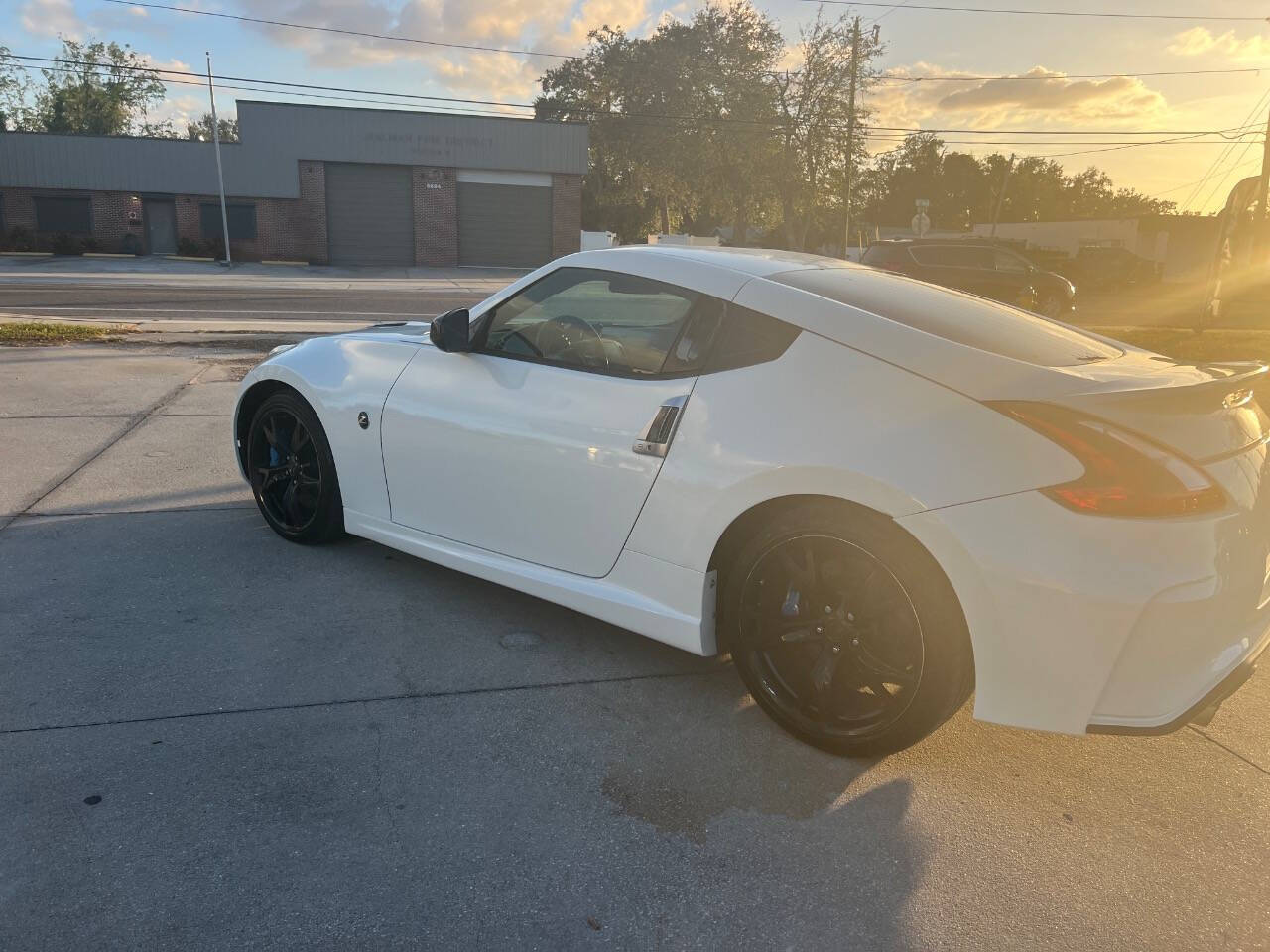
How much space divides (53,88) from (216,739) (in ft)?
318

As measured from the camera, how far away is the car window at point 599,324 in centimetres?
319

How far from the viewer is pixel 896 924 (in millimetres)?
2227

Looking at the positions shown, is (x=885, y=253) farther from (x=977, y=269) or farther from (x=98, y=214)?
(x=98, y=214)

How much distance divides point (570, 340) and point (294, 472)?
1.73 metres

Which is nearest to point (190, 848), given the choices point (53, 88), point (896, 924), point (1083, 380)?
point (896, 924)

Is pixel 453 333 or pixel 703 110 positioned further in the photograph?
pixel 703 110

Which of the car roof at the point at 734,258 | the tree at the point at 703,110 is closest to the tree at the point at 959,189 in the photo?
the tree at the point at 703,110

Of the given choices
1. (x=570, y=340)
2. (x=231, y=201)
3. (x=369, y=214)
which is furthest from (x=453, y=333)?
(x=231, y=201)

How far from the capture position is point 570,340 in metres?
3.56

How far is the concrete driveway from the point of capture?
Answer: 7.25ft

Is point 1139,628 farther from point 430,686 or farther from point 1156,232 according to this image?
point 1156,232

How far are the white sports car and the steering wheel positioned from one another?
11mm

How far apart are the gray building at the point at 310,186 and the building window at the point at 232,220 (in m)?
0.05

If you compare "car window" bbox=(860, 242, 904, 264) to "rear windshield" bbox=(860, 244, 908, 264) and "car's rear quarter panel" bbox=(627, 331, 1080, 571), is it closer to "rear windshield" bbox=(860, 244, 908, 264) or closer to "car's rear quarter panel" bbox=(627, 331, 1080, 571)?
"rear windshield" bbox=(860, 244, 908, 264)
